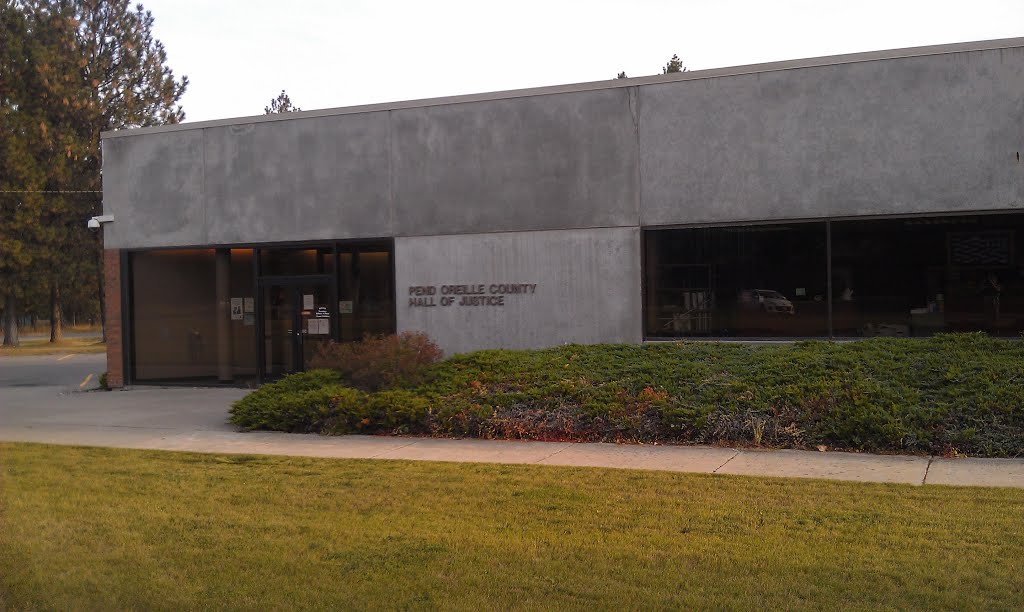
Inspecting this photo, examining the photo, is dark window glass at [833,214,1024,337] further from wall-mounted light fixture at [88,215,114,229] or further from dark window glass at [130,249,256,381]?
wall-mounted light fixture at [88,215,114,229]

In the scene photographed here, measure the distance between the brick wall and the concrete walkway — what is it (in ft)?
11.3

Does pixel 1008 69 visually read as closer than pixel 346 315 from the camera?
Yes

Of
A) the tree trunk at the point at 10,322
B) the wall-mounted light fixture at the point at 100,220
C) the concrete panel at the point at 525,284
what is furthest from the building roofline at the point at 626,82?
the tree trunk at the point at 10,322

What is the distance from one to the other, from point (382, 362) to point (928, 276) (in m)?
8.74

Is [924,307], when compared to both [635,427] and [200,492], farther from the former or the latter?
[200,492]

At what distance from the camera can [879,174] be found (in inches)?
650

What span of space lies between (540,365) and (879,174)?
6.37 m

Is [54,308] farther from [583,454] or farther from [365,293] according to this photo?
[583,454]

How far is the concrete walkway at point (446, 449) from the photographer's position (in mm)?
10148

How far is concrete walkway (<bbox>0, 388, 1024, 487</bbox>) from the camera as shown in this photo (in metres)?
10.1

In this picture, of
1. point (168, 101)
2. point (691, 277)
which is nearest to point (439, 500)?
point (691, 277)

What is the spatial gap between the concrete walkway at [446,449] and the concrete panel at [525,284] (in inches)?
170

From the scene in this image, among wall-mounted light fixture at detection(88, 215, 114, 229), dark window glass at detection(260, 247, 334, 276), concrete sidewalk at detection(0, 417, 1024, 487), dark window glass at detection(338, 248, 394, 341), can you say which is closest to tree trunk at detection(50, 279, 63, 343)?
wall-mounted light fixture at detection(88, 215, 114, 229)

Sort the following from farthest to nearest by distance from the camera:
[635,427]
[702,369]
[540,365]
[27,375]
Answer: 1. [27,375]
2. [540,365]
3. [702,369]
4. [635,427]
